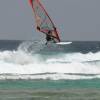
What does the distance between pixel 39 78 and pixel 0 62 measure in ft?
31.2

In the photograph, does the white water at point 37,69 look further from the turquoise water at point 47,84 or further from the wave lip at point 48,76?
the turquoise water at point 47,84

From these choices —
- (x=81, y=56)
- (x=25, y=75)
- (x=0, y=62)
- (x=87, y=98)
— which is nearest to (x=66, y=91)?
(x=87, y=98)

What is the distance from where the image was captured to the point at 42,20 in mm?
28438

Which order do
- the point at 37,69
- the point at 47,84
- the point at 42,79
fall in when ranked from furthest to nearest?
1. the point at 37,69
2. the point at 42,79
3. the point at 47,84

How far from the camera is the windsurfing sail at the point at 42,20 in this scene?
91.7 ft

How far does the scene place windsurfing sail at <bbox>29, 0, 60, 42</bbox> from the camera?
28.0 meters

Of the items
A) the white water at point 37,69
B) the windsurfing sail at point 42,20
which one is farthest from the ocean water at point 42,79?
the windsurfing sail at point 42,20

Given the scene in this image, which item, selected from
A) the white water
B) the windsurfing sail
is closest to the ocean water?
the white water

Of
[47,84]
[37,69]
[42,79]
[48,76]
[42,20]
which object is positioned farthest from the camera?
[37,69]

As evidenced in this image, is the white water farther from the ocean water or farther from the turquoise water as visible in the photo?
the turquoise water

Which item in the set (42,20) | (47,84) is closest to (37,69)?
(47,84)

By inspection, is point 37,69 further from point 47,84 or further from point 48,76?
point 47,84

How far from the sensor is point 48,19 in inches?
1117

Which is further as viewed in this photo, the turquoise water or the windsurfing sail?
the turquoise water
